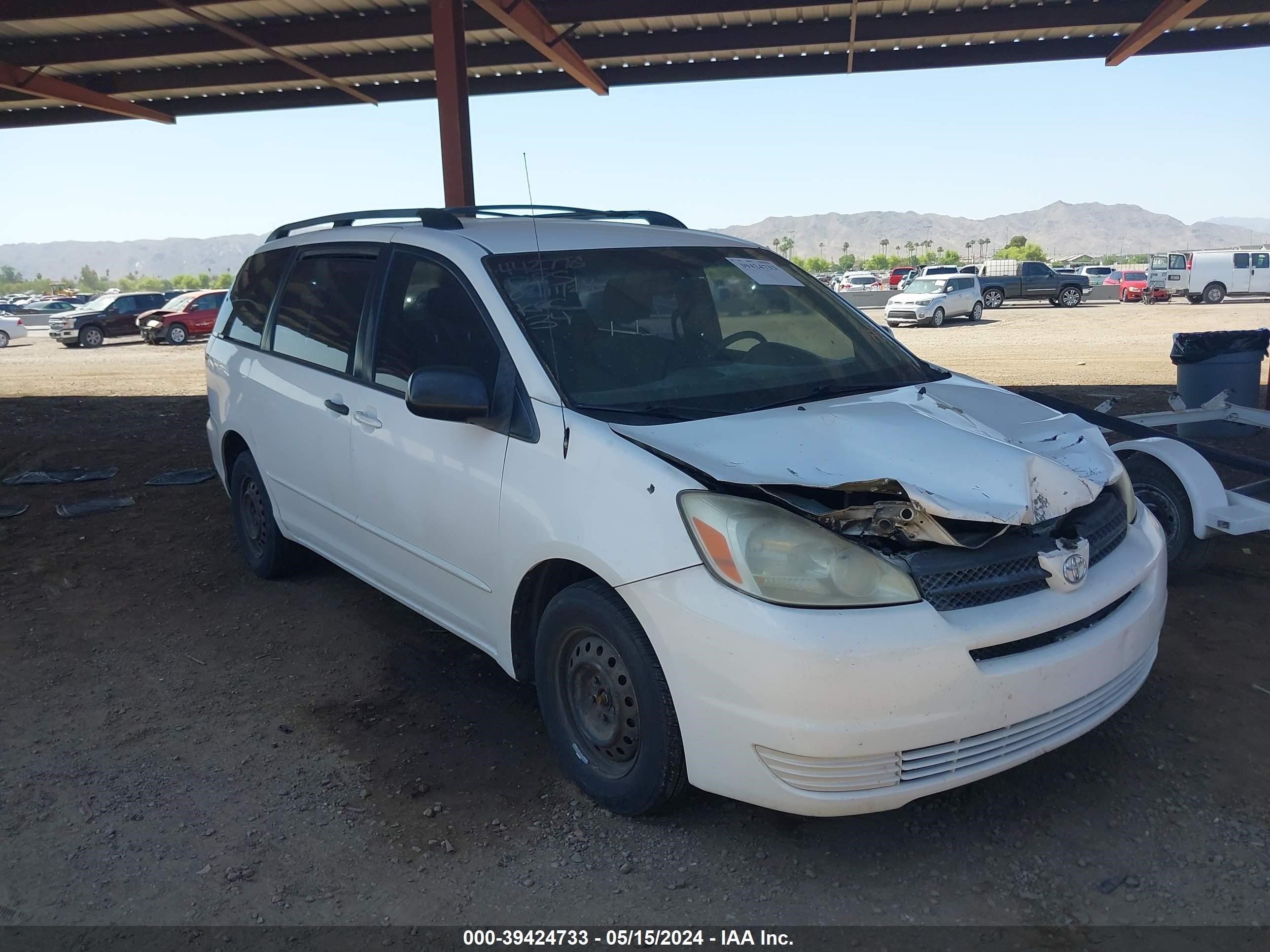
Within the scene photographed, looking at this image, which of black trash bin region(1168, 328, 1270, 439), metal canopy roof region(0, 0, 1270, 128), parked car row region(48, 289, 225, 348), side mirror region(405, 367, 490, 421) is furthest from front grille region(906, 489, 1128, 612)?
parked car row region(48, 289, 225, 348)

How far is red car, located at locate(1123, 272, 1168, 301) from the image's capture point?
1539 inches

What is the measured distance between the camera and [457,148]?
36.6 ft

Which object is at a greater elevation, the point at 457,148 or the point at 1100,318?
the point at 457,148

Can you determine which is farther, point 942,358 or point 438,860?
point 942,358

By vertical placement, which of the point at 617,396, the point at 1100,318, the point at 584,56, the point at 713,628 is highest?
the point at 584,56

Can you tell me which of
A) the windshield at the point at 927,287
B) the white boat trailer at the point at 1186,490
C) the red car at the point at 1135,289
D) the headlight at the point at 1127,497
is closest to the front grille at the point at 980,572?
the headlight at the point at 1127,497

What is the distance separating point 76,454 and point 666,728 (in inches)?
328

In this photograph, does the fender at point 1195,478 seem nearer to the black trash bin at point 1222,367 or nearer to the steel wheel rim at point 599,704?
the black trash bin at point 1222,367

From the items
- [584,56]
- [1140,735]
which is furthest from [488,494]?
[584,56]

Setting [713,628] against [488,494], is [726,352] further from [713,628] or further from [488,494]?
[713,628]

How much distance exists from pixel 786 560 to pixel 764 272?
1.98 meters

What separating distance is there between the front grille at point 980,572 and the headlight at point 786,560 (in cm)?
6

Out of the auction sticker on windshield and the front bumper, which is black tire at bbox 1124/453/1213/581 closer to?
the auction sticker on windshield

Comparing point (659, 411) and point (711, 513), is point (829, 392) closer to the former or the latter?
point (659, 411)
